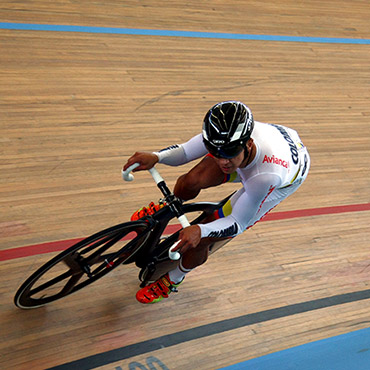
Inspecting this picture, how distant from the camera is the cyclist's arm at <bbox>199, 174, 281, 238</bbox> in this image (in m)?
2.29

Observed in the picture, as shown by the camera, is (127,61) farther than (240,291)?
Yes

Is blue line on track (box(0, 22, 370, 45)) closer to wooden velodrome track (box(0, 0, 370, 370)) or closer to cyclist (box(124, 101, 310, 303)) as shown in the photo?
wooden velodrome track (box(0, 0, 370, 370))

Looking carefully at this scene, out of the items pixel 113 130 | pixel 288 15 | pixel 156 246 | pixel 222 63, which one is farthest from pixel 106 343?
pixel 288 15

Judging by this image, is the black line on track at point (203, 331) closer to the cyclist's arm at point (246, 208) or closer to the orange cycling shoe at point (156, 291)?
the orange cycling shoe at point (156, 291)

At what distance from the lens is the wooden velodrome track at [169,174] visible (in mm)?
2777

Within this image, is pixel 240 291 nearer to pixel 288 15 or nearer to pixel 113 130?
pixel 113 130

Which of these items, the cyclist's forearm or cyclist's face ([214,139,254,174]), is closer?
cyclist's face ([214,139,254,174])

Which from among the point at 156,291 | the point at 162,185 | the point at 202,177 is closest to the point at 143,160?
the point at 162,185

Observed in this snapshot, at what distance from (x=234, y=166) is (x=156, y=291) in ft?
3.23

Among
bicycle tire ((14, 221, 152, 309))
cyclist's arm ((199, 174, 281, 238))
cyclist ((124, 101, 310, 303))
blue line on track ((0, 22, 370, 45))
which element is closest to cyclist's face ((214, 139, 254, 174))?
cyclist ((124, 101, 310, 303))

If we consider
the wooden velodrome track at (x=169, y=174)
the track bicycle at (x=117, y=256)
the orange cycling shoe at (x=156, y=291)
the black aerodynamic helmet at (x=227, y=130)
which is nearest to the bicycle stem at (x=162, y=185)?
the track bicycle at (x=117, y=256)

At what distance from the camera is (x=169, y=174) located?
12.5ft

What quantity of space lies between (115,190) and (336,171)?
1751 mm

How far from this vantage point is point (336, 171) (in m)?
4.26
